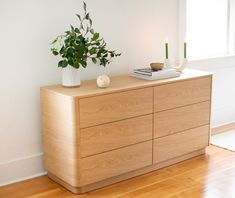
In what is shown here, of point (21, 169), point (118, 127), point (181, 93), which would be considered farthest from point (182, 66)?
point (21, 169)

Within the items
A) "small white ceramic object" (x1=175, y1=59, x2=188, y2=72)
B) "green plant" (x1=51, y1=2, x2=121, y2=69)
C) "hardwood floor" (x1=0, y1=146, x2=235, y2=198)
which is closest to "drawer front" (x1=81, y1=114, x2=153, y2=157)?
"hardwood floor" (x1=0, y1=146, x2=235, y2=198)

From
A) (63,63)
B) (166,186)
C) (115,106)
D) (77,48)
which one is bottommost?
(166,186)

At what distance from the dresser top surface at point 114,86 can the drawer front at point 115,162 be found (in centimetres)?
44

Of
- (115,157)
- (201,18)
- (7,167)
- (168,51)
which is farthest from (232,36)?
(7,167)

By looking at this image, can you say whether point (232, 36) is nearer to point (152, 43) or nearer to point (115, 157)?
point (152, 43)

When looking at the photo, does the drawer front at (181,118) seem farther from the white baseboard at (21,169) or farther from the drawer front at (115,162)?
the white baseboard at (21,169)

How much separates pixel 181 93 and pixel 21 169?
1353 millimetres

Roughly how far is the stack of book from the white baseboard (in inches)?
38.5

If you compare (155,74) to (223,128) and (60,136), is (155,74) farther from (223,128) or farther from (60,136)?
(223,128)

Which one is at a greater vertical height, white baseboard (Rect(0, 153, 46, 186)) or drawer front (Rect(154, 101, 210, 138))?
drawer front (Rect(154, 101, 210, 138))

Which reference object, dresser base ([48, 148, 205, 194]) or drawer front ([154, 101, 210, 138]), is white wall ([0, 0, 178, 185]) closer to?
dresser base ([48, 148, 205, 194])

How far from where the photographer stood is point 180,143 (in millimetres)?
3264

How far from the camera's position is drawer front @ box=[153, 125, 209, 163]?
10.2 ft

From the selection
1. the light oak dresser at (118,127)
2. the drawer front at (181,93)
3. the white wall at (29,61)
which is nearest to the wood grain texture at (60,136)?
the light oak dresser at (118,127)
